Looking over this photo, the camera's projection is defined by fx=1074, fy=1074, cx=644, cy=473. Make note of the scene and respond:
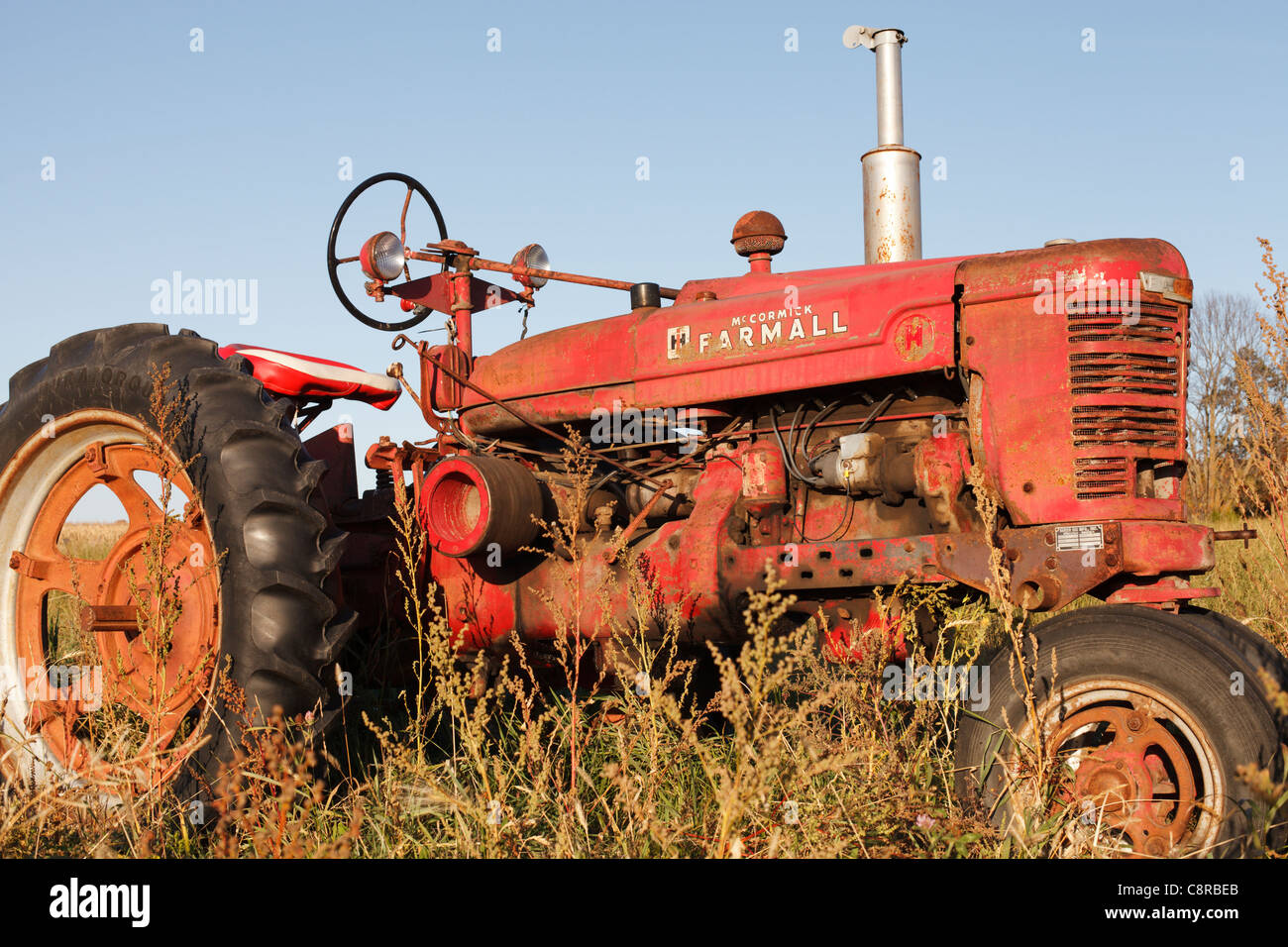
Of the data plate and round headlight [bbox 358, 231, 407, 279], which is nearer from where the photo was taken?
the data plate

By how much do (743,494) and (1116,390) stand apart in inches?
46.6

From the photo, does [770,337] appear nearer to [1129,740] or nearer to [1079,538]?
[1079,538]

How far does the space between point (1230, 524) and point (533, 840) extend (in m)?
7.69

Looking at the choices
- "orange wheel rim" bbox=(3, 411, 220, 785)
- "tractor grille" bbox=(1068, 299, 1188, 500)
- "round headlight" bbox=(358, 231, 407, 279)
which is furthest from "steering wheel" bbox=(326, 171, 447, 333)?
"tractor grille" bbox=(1068, 299, 1188, 500)

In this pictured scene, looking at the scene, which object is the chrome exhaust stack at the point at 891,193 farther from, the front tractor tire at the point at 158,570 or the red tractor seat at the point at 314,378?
the front tractor tire at the point at 158,570

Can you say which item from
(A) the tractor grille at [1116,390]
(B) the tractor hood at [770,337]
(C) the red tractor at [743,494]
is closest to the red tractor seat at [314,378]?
(C) the red tractor at [743,494]

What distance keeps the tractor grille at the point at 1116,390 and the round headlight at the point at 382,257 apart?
2678 millimetres

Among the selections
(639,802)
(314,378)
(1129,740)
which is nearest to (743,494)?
(639,802)

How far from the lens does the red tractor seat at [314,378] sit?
4.07 m

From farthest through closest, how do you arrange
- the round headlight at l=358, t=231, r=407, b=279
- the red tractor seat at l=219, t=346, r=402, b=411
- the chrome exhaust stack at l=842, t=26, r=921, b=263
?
the chrome exhaust stack at l=842, t=26, r=921, b=263
the round headlight at l=358, t=231, r=407, b=279
the red tractor seat at l=219, t=346, r=402, b=411

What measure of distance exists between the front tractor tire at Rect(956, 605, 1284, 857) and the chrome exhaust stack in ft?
8.60

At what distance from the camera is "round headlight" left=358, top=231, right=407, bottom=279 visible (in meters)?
4.38

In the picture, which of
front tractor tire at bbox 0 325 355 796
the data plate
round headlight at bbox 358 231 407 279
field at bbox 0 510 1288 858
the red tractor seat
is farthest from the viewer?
round headlight at bbox 358 231 407 279

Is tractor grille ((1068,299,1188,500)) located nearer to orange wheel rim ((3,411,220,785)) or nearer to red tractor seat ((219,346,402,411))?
orange wheel rim ((3,411,220,785))
